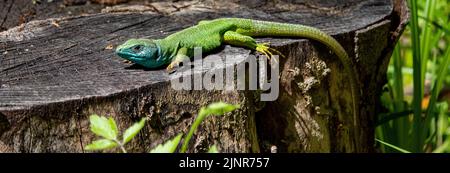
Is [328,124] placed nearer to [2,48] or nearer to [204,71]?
[204,71]

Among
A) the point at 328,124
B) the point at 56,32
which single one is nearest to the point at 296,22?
the point at 328,124

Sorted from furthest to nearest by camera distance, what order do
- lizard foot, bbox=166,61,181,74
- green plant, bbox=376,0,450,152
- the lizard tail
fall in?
green plant, bbox=376,0,450,152, the lizard tail, lizard foot, bbox=166,61,181,74

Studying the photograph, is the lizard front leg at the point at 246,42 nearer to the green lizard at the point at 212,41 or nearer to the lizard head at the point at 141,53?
the green lizard at the point at 212,41

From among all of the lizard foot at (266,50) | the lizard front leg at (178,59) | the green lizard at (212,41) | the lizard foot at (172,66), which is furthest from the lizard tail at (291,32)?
the lizard foot at (172,66)

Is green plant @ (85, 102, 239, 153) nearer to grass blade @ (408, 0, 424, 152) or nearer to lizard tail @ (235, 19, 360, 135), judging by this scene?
lizard tail @ (235, 19, 360, 135)

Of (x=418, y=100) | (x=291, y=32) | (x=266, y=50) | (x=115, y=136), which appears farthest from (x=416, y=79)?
(x=115, y=136)

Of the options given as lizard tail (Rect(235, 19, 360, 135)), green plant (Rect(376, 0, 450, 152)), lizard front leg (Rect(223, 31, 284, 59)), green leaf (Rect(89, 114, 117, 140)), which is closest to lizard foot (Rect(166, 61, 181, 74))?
lizard front leg (Rect(223, 31, 284, 59))

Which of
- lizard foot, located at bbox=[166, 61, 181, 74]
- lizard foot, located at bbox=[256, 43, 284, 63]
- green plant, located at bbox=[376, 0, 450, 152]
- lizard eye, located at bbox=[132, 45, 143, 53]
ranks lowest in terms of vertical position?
green plant, located at bbox=[376, 0, 450, 152]
